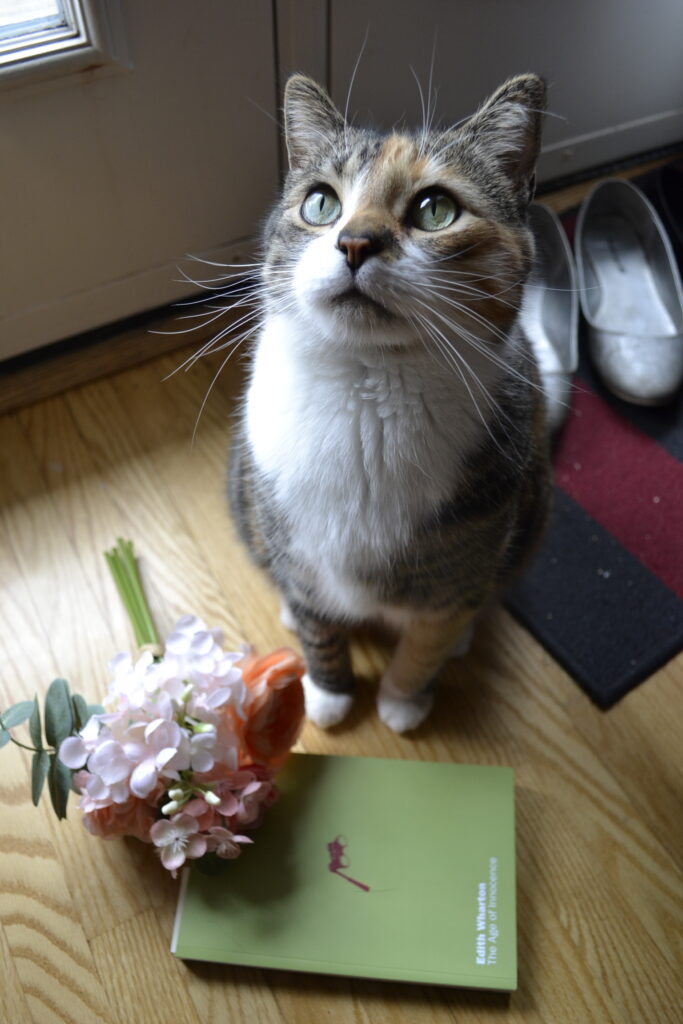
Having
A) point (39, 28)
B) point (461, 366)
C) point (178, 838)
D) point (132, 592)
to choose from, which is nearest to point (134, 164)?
point (39, 28)

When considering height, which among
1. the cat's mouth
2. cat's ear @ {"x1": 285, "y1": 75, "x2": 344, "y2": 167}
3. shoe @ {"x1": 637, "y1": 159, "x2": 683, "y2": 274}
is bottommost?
shoe @ {"x1": 637, "y1": 159, "x2": 683, "y2": 274}

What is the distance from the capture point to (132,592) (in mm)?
1164

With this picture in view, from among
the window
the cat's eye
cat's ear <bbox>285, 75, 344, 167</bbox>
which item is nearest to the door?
the window

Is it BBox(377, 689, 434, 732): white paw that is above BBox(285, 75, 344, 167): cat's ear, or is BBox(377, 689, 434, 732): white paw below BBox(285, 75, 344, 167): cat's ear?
below

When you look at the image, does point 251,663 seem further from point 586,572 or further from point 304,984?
point 586,572

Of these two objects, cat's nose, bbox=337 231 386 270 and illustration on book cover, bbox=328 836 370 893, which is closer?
cat's nose, bbox=337 231 386 270

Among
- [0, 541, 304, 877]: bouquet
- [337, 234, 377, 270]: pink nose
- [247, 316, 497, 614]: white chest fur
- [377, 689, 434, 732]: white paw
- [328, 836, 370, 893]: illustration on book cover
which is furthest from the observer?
[377, 689, 434, 732]: white paw

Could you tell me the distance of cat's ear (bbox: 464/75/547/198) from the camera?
30.0 inches

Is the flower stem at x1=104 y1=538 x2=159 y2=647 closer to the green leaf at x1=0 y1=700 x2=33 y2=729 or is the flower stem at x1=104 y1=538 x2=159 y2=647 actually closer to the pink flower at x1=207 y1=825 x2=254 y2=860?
the green leaf at x1=0 y1=700 x2=33 y2=729

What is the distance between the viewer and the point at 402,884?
0.99 m

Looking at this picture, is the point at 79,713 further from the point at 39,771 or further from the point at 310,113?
the point at 310,113

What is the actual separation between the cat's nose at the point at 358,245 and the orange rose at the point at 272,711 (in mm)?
493

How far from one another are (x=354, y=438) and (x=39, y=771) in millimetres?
530

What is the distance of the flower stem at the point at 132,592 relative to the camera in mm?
1144
